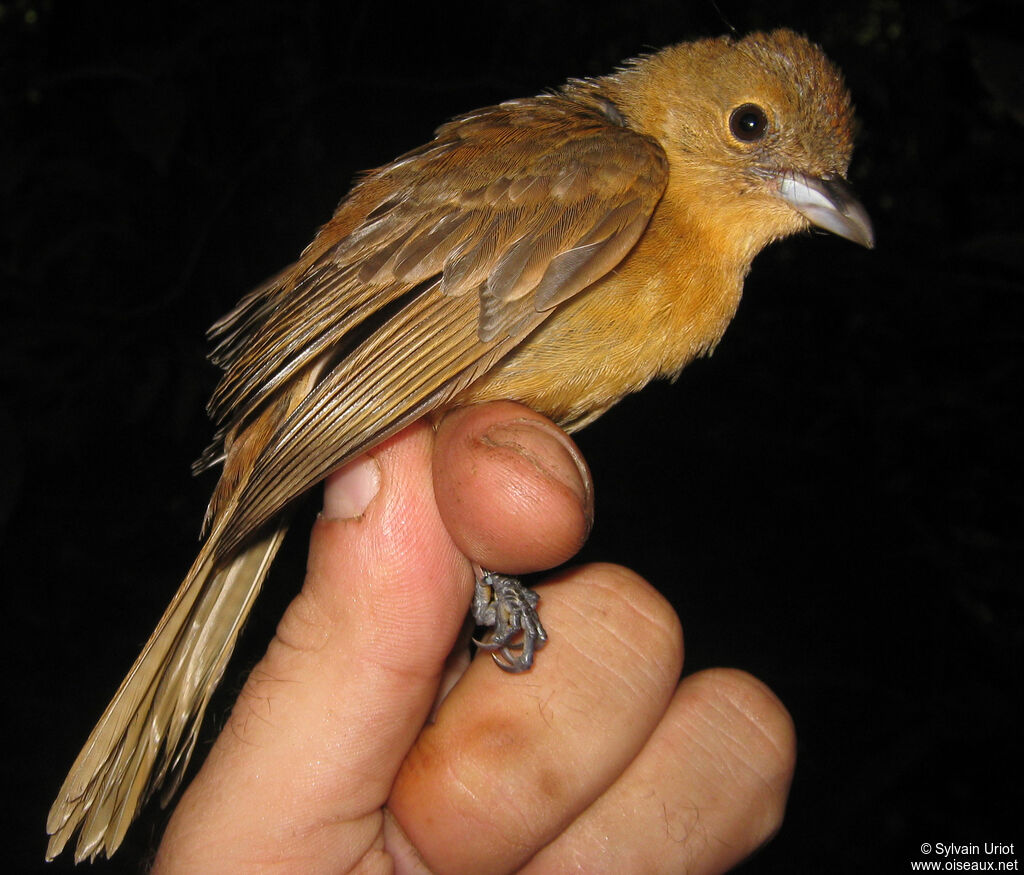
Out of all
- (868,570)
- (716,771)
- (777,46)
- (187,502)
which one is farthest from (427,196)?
(868,570)

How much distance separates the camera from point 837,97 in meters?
2.10

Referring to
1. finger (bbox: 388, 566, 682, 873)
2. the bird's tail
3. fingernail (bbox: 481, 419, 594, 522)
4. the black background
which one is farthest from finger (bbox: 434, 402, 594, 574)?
the black background

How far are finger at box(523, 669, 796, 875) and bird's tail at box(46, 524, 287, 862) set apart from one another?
1014 millimetres

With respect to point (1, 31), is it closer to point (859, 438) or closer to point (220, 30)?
point (220, 30)

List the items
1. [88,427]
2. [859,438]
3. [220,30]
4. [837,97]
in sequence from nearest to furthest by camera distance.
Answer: [837,97] < [88,427] < [220,30] < [859,438]

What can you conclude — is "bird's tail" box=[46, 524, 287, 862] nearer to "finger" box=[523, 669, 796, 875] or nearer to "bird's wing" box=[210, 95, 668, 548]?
"bird's wing" box=[210, 95, 668, 548]

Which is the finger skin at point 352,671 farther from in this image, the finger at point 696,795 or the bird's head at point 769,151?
the bird's head at point 769,151

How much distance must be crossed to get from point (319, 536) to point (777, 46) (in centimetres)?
188

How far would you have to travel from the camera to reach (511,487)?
5.85 feet

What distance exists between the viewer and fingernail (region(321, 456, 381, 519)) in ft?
6.30

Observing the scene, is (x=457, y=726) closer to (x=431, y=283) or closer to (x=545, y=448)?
(x=545, y=448)

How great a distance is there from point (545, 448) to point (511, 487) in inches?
5.1

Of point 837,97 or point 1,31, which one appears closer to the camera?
point 837,97

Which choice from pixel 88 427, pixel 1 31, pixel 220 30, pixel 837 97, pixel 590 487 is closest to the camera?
pixel 590 487
